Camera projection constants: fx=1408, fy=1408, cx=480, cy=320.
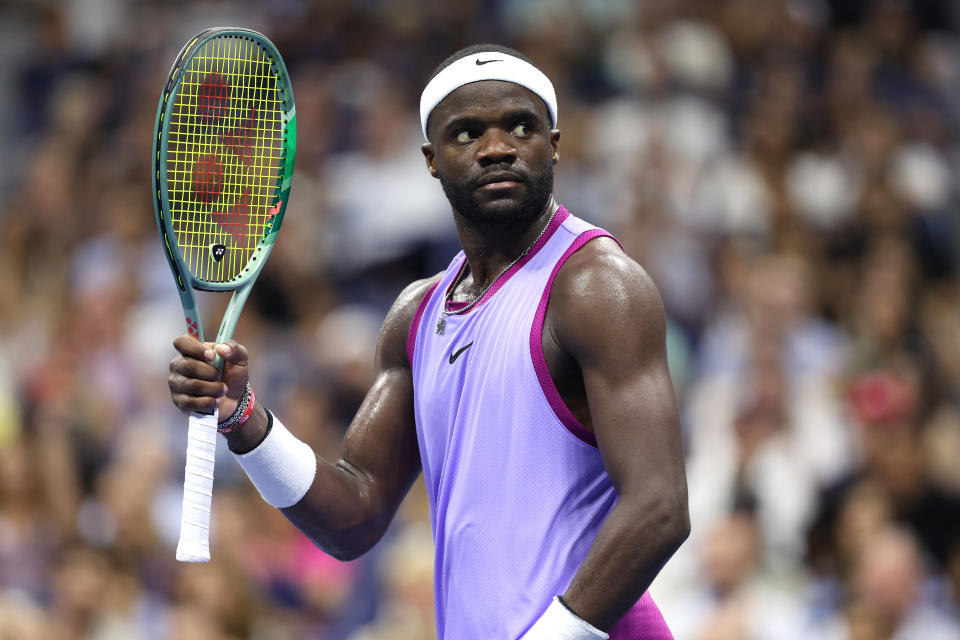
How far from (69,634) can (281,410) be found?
1.61 m

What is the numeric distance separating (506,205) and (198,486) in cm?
97

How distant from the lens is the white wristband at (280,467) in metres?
3.55

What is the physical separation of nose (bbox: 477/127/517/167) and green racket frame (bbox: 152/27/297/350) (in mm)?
640

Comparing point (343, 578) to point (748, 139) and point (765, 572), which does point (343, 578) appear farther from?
point (748, 139)

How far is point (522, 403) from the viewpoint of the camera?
3123mm

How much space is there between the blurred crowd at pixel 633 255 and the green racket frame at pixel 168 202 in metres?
2.68

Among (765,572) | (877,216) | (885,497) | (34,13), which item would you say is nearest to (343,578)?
(765,572)

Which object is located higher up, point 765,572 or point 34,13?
point 34,13

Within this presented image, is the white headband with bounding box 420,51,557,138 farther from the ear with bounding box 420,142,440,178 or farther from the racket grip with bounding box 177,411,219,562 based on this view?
the racket grip with bounding box 177,411,219,562

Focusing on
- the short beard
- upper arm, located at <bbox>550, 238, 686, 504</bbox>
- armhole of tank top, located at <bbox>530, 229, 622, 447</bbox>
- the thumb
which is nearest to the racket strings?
the thumb

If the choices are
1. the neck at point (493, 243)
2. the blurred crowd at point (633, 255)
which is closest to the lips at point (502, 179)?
the neck at point (493, 243)

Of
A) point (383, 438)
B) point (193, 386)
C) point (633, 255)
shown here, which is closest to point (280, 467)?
point (383, 438)

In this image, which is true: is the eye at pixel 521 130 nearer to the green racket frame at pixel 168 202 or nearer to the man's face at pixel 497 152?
the man's face at pixel 497 152

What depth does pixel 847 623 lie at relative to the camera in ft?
19.0
